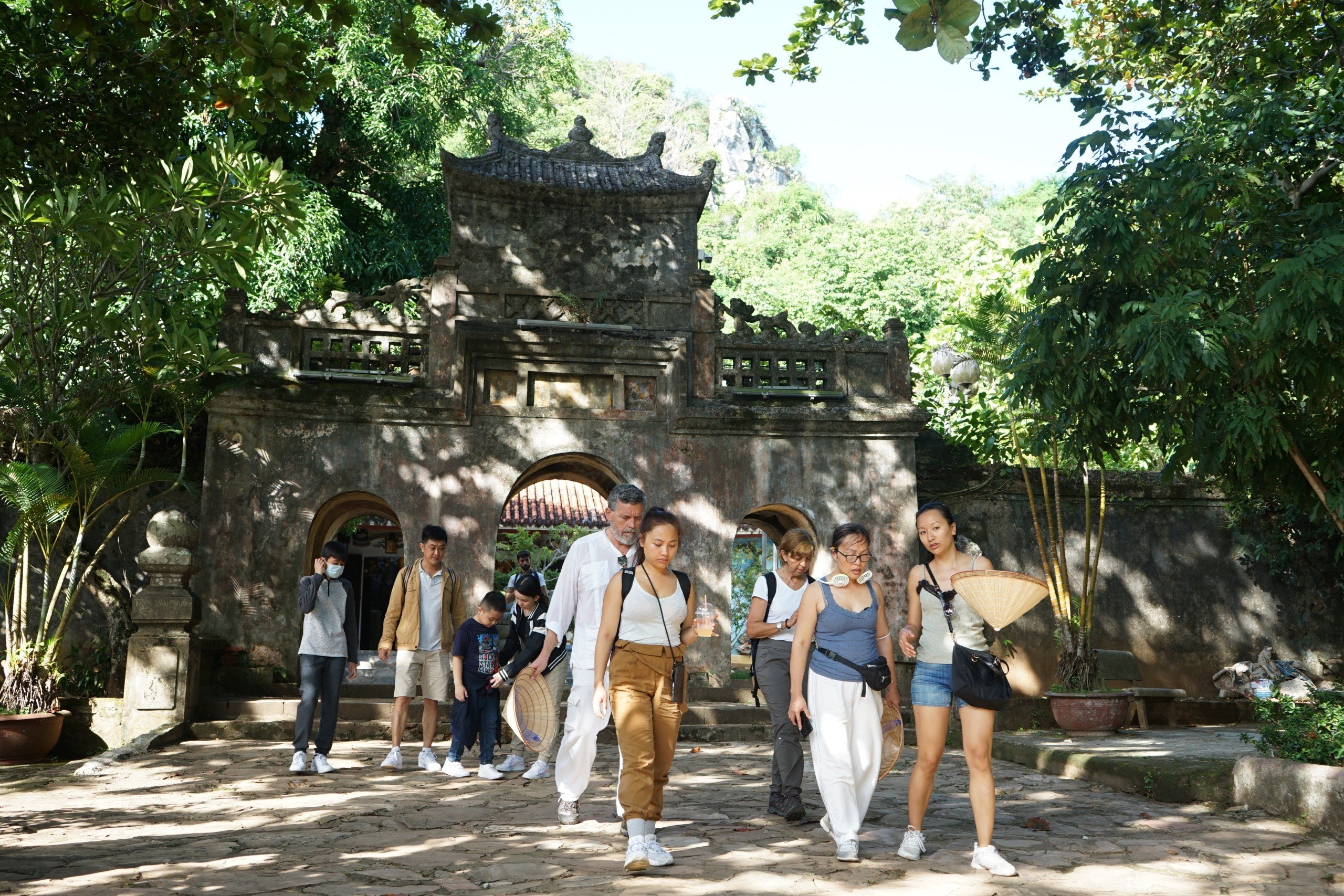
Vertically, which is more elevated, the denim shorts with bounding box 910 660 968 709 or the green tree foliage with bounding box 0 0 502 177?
the green tree foliage with bounding box 0 0 502 177

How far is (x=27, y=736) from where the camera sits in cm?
887

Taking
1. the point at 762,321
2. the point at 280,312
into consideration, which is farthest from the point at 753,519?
the point at 280,312

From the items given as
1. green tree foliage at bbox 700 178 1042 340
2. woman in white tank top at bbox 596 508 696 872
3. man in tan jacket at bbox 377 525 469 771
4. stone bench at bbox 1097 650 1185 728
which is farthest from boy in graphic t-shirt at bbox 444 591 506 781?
green tree foliage at bbox 700 178 1042 340

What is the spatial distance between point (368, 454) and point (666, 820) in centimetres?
709

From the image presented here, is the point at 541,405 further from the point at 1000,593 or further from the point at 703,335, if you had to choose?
the point at 1000,593

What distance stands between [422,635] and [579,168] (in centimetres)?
781

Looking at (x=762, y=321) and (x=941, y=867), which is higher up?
(x=762, y=321)

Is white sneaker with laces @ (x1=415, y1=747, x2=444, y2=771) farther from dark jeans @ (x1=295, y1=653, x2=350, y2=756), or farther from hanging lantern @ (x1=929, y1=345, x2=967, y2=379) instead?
hanging lantern @ (x1=929, y1=345, x2=967, y2=379)

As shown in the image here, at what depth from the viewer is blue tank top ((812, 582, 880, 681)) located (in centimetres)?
523

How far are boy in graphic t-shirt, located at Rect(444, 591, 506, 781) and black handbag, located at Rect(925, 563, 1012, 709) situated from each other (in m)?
3.95

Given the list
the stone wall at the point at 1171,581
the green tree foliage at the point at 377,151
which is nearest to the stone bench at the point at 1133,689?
the stone wall at the point at 1171,581

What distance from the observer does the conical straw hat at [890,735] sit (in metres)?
5.54

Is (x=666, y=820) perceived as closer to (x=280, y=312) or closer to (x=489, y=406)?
(x=489, y=406)

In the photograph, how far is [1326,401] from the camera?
744 centimetres
